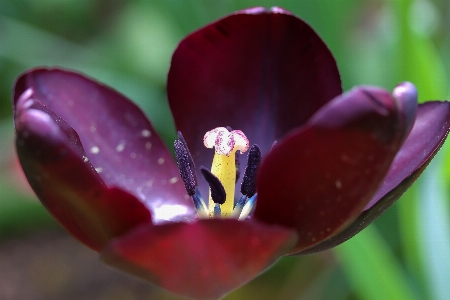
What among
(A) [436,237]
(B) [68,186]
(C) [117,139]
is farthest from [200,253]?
(A) [436,237]

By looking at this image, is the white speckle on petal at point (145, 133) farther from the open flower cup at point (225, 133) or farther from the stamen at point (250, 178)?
the stamen at point (250, 178)

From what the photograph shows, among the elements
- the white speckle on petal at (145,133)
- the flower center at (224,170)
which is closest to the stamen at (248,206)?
the flower center at (224,170)

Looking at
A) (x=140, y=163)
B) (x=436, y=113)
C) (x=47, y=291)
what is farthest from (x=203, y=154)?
(x=47, y=291)

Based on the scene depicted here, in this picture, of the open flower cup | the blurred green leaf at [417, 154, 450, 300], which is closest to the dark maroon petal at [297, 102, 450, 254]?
the open flower cup

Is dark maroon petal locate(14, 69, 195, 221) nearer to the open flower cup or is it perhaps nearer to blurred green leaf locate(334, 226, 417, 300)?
the open flower cup

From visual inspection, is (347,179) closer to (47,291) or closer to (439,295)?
(439,295)

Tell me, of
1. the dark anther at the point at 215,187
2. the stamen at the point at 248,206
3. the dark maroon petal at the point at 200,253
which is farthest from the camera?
the stamen at the point at 248,206
